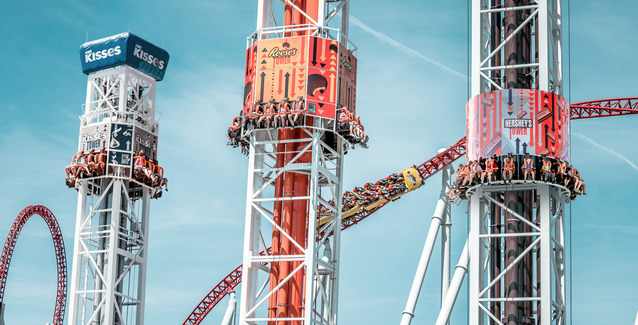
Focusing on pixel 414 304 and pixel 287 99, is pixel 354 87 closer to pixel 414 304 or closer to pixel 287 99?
pixel 287 99

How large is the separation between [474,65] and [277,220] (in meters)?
11.8

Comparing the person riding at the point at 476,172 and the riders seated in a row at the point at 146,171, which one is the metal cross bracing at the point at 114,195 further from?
the person riding at the point at 476,172

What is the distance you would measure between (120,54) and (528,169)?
3620 cm

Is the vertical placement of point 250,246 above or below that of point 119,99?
below

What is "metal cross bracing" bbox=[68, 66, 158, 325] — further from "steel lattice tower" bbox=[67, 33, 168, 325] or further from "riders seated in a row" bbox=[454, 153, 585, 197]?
"riders seated in a row" bbox=[454, 153, 585, 197]

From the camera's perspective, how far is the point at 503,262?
62.2 metres

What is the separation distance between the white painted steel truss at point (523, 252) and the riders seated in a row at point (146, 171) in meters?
30.5

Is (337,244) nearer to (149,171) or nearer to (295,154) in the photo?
(295,154)

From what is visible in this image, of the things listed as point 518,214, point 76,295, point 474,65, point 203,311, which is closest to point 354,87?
point 474,65

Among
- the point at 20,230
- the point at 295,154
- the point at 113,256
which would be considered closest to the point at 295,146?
the point at 295,154

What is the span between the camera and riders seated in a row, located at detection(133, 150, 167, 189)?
8750 centimetres

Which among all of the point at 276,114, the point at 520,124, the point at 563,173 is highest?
the point at 276,114

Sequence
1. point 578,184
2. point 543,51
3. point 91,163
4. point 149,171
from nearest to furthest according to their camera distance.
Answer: point 578,184, point 543,51, point 91,163, point 149,171

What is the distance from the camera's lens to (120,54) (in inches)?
3514
